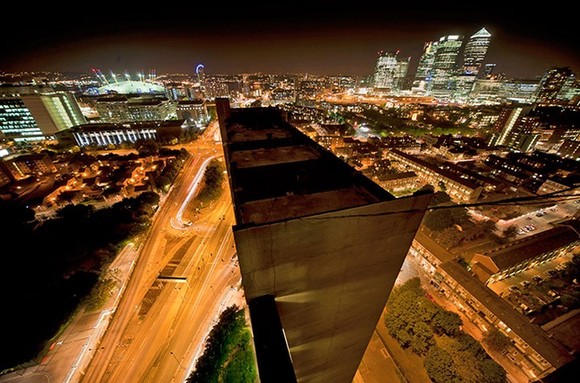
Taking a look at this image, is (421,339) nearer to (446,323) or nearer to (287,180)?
(446,323)

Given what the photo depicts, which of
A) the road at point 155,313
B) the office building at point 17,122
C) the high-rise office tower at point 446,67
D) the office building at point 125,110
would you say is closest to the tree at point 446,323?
the road at point 155,313

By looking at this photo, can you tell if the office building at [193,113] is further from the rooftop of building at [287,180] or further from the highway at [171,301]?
the rooftop of building at [287,180]

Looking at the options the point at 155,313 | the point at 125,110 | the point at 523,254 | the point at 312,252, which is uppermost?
the point at 312,252

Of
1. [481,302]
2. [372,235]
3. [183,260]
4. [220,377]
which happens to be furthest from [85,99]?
[481,302]

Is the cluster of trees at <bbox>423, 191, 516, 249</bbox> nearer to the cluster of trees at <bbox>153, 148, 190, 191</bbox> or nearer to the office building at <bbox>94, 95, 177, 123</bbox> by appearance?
the cluster of trees at <bbox>153, 148, 190, 191</bbox>

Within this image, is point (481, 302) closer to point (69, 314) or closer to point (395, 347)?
point (395, 347)

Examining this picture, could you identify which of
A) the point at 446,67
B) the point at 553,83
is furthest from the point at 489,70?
the point at 553,83
